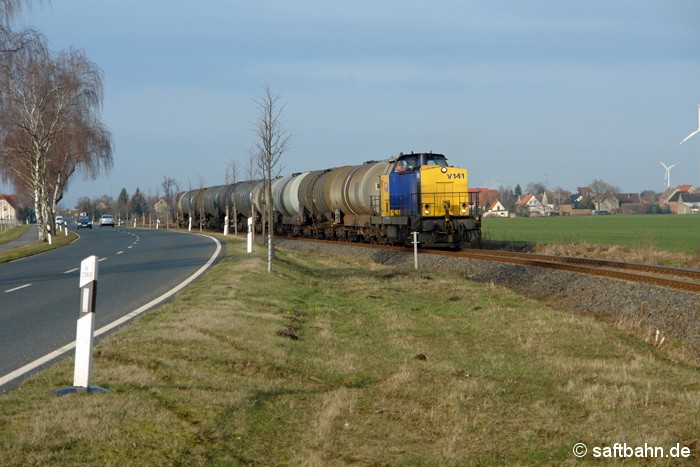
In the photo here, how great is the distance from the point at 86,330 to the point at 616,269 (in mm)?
16168

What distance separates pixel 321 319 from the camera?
45.1 ft

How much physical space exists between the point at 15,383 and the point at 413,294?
37.9ft

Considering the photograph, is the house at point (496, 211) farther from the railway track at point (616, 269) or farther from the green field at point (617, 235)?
the railway track at point (616, 269)

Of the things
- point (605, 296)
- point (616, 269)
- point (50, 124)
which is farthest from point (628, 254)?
point (50, 124)

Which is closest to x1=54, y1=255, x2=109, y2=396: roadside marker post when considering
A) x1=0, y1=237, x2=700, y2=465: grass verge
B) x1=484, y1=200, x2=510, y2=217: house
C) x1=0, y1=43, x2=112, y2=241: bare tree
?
x1=0, y1=237, x2=700, y2=465: grass verge

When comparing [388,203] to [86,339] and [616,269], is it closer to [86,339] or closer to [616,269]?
[616,269]

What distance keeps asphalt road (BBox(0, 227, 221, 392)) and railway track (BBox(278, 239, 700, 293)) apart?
8.89 meters

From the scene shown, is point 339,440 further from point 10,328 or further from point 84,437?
point 10,328

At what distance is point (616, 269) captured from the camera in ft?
66.8

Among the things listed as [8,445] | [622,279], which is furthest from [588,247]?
[8,445]

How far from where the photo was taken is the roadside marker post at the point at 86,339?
6852mm

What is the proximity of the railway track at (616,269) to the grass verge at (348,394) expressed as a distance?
2.48 m

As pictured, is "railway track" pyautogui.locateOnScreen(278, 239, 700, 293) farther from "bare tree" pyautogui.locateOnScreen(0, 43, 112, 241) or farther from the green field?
"bare tree" pyautogui.locateOnScreen(0, 43, 112, 241)

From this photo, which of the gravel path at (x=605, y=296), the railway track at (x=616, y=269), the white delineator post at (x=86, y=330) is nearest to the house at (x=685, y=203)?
the railway track at (x=616, y=269)
